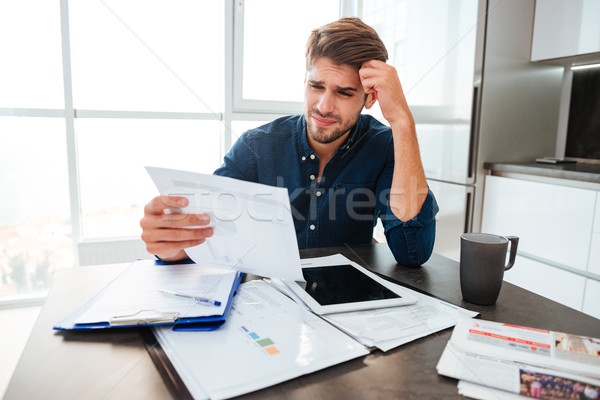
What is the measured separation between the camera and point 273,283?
77 centimetres

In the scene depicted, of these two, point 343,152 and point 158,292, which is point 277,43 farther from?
point 158,292

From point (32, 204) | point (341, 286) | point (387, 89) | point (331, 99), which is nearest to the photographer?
point (341, 286)

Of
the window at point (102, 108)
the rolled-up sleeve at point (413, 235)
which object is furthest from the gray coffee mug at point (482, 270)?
the window at point (102, 108)

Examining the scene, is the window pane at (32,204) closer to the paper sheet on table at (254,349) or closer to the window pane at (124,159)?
the window pane at (124,159)

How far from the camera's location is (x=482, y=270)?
72 cm

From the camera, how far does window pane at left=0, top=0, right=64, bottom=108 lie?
86.8 inches

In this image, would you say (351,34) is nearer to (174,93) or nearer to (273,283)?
(273,283)

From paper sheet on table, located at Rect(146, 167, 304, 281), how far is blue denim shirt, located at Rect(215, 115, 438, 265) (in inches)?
22.0

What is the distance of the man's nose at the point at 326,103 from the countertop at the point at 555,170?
1.22 meters

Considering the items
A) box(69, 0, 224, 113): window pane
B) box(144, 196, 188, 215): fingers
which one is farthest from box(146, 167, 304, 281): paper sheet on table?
box(69, 0, 224, 113): window pane

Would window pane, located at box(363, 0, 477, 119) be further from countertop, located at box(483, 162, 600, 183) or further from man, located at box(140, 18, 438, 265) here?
man, located at box(140, 18, 438, 265)

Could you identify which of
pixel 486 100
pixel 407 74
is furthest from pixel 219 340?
pixel 407 74

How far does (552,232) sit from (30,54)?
2810 millimetres

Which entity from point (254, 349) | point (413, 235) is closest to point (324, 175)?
point (413, 235)
